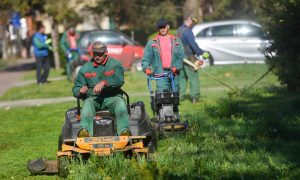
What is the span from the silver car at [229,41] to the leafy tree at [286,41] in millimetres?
10723

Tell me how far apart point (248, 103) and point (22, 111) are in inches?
205

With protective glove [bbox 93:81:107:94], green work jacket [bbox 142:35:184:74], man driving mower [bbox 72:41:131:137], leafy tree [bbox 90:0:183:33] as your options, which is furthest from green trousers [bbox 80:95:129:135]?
leafy tree [bbox 90:0:183:33]

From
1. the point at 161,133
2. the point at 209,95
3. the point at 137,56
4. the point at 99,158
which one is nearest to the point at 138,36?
the point at 137,56

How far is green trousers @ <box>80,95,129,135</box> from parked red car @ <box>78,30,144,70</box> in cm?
1817

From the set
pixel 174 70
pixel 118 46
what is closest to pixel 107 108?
pixel 174 70

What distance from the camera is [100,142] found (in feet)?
29.1

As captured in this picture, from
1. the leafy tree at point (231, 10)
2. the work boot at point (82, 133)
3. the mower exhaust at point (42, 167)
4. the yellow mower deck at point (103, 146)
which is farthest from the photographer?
the leafy tree at point (231, 10)

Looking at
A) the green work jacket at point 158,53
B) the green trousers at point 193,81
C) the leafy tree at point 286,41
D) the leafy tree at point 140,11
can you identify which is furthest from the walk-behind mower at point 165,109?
the leafy tree at point 140,11

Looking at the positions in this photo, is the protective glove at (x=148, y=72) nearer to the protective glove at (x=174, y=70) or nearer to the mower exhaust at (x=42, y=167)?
the protective glove at (x=174, y=70)

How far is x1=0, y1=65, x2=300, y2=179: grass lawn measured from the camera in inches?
319

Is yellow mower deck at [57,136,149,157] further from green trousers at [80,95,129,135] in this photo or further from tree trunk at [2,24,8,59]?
tree trunk at [2,24,8,59]

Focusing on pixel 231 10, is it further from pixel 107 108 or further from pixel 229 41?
pixel 107 108

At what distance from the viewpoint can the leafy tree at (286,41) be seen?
16094 millimetres

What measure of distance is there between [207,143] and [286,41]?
698cm
